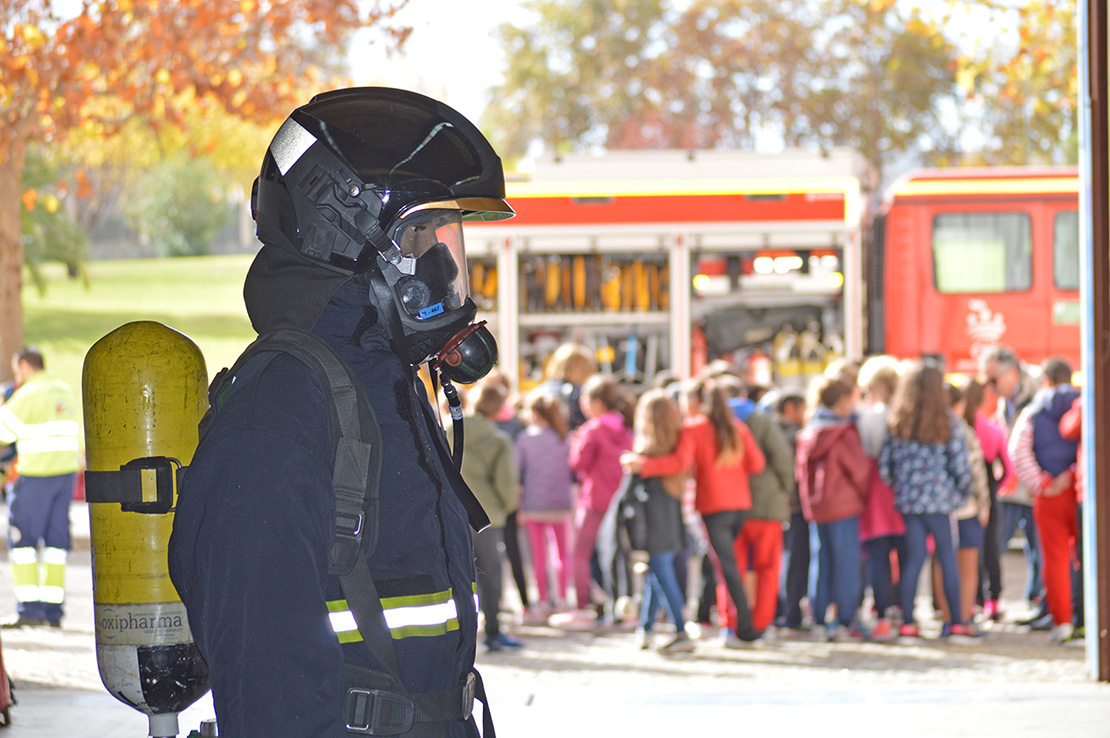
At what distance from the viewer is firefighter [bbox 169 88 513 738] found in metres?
1.85

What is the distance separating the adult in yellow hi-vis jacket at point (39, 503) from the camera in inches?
336

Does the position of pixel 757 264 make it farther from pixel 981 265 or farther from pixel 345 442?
pixel 345 442

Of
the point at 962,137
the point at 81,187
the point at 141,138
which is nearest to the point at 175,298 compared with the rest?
the point at 141,138

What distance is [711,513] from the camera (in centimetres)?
786

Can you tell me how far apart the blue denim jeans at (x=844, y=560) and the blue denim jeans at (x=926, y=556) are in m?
0.30

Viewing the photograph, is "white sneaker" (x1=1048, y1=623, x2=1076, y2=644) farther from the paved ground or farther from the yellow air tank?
the yellow air tank

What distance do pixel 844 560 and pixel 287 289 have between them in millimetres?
6295

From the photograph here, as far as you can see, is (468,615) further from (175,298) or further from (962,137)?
(175,298)

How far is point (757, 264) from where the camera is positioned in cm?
1273

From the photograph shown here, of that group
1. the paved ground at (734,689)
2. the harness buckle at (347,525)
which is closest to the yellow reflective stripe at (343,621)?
the harness buckle at (347,525)

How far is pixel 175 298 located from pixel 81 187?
84.9 ft

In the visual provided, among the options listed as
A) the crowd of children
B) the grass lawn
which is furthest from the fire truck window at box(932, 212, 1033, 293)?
the grass lawn

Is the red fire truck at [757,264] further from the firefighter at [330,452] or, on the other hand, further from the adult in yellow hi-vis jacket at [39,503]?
the firefighter at [330,452]

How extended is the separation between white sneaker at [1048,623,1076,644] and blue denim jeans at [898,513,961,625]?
1.94 ft
